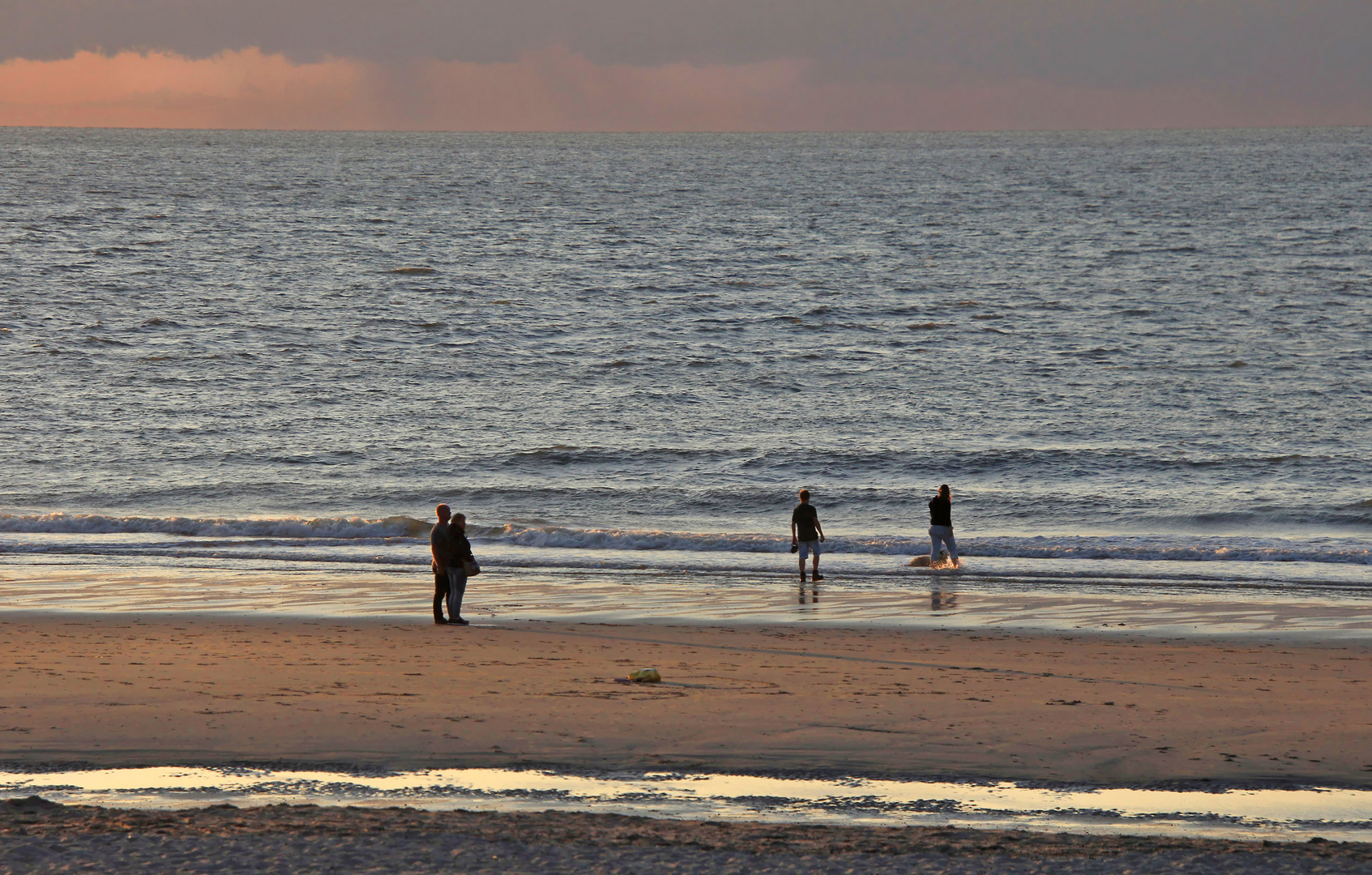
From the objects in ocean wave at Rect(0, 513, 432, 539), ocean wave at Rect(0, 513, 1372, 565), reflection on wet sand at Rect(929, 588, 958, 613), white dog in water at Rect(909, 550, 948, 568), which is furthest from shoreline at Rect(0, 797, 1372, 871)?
ocean wave at Rect(0, 513, 432, 539)

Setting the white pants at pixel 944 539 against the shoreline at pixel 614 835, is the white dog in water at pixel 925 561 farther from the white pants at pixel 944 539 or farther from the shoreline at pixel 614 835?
the shoreline at pixel 614 835

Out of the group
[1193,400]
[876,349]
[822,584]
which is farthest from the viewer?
[876,349]

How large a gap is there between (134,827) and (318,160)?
13560 centimetres

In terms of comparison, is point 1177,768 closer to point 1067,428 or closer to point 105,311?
point 1067,428

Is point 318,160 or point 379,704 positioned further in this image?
point 318,160

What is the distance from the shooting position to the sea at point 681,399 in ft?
67.5

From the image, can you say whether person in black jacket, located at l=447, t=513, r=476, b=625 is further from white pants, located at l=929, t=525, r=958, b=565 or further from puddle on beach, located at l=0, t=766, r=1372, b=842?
white pants, located at l=929, t=525, r=958, b=565

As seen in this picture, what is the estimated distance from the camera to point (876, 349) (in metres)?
42.7

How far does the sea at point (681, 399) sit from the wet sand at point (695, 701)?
2663mm

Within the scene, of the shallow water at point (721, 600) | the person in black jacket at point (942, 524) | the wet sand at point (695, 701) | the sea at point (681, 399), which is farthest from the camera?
the sea at point (681, 399)

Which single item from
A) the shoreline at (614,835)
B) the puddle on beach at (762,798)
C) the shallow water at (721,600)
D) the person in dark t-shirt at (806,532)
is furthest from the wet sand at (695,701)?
the person in dark t-shirt at (806,532)

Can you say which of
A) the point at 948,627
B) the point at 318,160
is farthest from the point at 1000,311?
the point at 318,160

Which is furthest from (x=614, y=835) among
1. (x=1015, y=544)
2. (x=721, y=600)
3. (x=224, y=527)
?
(x=224, y=527)

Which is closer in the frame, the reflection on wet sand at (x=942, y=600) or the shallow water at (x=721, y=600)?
the shallow water at (x=721, y=600)
